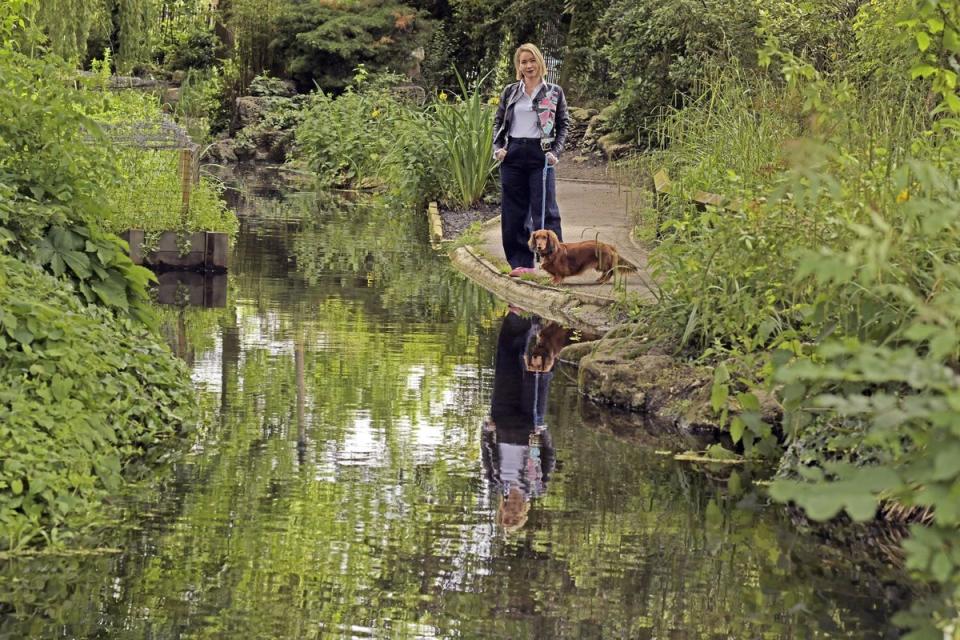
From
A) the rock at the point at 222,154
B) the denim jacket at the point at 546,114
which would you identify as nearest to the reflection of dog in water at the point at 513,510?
the denim jacket at the point at 546,114

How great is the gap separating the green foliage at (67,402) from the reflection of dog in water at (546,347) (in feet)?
9.61

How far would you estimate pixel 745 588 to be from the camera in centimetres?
634

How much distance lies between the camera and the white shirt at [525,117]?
1466 centimetres

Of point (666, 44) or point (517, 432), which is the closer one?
point (517, 432)

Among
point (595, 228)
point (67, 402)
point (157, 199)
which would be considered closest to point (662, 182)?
point (595, 228)

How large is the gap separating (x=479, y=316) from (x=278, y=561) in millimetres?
7365

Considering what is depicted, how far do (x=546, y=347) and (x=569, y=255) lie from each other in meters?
2.15

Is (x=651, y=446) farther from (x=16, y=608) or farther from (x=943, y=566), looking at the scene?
(x=943, y=566)

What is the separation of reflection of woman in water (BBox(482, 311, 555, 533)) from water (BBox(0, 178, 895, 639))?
24mm

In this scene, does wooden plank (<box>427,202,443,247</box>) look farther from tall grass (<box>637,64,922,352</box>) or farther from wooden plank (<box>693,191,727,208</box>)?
wooden plank (<box>693,191,727,208</box>)

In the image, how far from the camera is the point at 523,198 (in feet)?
50.4

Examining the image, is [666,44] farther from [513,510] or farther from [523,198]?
[513,510]

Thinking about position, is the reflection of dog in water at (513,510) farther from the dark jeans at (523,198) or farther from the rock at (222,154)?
the rock at (222,154)

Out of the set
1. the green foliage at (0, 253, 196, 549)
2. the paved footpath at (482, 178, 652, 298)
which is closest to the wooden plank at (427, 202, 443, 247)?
the paved footpath at (482, 178, 652, 298)
